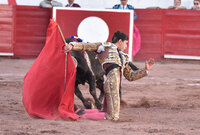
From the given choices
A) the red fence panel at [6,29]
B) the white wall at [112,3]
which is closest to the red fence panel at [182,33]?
the white wall at [112,3]

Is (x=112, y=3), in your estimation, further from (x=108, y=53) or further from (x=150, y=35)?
(x=108, y=53)

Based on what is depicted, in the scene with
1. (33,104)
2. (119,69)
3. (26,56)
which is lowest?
(26,56)

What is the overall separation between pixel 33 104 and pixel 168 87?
10.1ft

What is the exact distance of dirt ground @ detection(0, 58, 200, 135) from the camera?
11.5 feet

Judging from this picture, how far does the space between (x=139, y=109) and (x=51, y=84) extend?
3.91ft

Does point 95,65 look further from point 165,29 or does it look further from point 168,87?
point 165,29

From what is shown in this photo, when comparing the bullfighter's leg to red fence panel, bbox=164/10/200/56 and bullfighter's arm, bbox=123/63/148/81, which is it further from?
red fence panel, bbox=164/10/200/56

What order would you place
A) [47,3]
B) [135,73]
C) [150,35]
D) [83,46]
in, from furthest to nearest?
[150,35], [47,3], [135,73], [83,46]

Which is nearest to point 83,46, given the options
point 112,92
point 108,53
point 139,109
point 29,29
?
point 108,53

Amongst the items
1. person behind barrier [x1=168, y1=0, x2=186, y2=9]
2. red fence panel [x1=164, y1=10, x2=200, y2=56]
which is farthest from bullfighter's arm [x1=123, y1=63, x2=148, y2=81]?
red fence panel [x1=164, y1=10, x2=200, y2=56]

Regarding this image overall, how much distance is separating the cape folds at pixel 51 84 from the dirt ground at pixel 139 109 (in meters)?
0.16

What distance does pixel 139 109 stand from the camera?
4992mm

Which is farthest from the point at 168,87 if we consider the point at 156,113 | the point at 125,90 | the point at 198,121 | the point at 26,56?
the point at 26,56

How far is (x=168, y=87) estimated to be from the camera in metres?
6.77
